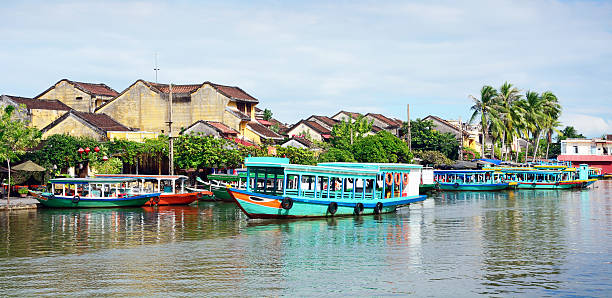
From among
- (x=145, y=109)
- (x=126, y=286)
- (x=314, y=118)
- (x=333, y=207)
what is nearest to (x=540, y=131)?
(x=314, y=118)

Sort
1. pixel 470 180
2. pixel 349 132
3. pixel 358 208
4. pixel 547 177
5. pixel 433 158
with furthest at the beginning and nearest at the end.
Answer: pixel 433 158 < pixel 349 132 < pixel 547 177 < pixel 470 180 < pixel 358 208

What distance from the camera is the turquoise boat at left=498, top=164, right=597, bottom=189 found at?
54.2 m

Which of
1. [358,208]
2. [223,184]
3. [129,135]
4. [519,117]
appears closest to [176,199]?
[223,184]

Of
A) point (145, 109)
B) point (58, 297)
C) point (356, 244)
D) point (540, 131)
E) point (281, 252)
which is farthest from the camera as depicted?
point (540, 131)

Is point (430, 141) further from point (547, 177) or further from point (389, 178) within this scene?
point (389, 178)

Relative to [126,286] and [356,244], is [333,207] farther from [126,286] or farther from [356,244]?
[126,286]

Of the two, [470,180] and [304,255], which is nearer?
[304,255]

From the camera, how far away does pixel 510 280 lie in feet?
52.4

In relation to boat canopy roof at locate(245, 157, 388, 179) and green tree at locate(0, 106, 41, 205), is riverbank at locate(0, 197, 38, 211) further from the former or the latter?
boat canopy roof at locate(245, 157, 388, 179)

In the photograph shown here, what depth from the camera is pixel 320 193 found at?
28.1 metres

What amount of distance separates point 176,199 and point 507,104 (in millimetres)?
43386

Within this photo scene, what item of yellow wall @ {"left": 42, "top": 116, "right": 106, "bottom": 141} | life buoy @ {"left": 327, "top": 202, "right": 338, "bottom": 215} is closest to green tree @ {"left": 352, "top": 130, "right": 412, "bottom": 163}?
yellow wall @ {"left": 42, "top": 116, "right": 106, "bottom": 141}

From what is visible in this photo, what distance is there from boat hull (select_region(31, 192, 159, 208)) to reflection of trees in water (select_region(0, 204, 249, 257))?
44 centimetres

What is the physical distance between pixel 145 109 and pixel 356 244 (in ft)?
117
